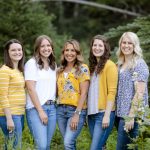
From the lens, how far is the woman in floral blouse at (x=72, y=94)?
6.89 meters

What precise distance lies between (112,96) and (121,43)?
77 cm

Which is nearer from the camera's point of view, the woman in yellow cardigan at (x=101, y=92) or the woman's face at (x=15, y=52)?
the woman in yellow cardigan at (x=101, y=92)

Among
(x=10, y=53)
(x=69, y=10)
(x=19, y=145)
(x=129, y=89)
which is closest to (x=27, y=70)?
(x=10, y=53)

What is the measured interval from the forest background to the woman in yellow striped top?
27.4 inches

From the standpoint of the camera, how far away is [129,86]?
6.46 meters

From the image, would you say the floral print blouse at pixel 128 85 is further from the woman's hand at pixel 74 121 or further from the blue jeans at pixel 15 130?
the blue jeans at pixel 15 130

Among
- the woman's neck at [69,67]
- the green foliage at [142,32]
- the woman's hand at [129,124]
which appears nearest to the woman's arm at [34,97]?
the woman's neck at [69,67]

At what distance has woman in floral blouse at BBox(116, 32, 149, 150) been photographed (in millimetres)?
6357

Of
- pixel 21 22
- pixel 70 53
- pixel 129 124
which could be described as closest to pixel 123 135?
pixel 129 124

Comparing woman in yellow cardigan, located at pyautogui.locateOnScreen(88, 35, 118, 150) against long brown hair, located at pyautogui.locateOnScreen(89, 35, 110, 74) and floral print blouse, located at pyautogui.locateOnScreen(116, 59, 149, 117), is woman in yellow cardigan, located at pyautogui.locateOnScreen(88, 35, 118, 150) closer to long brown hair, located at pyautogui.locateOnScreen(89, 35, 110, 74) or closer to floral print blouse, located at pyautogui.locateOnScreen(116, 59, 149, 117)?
long brown hair, located at pyautogui.locateOnScreen(89, 35, 110, 74)

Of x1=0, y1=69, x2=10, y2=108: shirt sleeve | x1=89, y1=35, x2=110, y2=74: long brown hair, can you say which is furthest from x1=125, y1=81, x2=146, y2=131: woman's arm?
x1=0, y1=69, x2=10, y2=108: shirt sleeve

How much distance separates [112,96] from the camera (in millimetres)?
6645

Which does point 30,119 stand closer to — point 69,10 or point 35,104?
point 35,104

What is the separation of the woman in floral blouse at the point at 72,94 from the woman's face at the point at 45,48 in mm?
256
